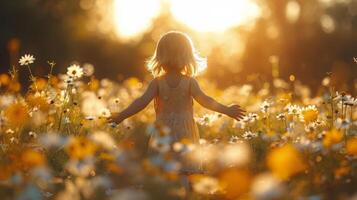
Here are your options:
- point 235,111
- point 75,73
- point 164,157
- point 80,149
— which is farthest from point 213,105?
point 80,149

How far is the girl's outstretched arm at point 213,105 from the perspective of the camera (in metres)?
5.24

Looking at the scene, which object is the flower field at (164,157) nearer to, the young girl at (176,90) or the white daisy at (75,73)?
the white daisy at (75,73)

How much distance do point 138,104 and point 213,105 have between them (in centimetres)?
60

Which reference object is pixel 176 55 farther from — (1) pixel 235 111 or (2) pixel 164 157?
(2) pixel 164 157

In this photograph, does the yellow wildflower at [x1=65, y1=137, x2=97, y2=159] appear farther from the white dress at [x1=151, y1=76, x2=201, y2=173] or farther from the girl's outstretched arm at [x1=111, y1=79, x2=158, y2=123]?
the white dress at [x1=151, y1=76, x2=201, y2=173]

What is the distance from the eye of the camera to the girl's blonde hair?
216 inches

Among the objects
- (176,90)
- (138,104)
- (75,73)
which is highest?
(75,73)

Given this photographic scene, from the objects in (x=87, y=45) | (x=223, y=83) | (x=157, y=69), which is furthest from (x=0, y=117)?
(x=87, y=45)

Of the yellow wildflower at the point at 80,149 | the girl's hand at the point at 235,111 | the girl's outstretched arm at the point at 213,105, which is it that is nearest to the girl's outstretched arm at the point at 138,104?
the girl's outstretched arm at the point at 213,105

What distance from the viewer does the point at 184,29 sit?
25.1 meters

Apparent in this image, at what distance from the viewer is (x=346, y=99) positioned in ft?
17.2

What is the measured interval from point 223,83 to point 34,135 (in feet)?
45.6

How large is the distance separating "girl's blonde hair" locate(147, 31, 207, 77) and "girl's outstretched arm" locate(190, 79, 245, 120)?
0.46 feet

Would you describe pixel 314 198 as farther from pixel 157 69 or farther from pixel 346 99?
pixel 157 69
